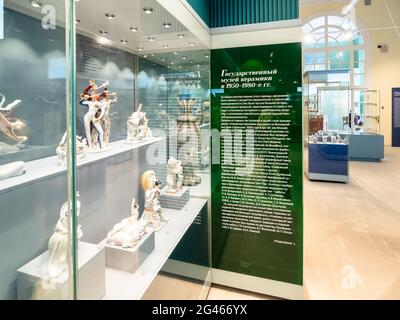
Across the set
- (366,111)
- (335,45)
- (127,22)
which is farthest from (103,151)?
(335,45)

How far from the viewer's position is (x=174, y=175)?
2184 millimetres

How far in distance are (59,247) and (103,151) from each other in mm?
503

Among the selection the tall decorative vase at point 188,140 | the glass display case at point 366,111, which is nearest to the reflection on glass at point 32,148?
the tall decorative vase at point 188,140

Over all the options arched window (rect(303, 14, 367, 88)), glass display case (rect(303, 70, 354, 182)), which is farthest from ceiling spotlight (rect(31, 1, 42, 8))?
arched window (rect(303, 14, 367, 88))

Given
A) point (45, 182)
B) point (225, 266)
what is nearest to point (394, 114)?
point (225, 266)

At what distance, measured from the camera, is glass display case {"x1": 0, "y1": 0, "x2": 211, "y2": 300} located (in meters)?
0.99

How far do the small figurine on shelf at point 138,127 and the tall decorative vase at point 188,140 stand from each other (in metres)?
0.43

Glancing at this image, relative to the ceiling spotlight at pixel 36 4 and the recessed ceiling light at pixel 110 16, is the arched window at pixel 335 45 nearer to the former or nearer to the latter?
the recessed ceiling light at pixel 110 16

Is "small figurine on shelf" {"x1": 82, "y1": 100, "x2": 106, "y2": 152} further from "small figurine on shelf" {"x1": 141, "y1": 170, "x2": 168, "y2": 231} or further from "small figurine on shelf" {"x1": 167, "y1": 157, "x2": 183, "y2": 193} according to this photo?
"small figurine on shelf" {"x1": 167, "y1": 157, "x2": 183, "y2": 193}

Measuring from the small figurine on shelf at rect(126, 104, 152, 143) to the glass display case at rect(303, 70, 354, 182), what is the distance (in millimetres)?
5535

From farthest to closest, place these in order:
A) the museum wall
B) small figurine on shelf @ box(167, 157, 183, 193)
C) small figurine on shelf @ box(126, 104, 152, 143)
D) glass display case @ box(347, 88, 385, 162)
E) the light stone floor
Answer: the museum wall
glass display case @ box(347, 88, 385, 162)
the light stone floor
small figurine on shelf @ box(167, 157, 183, 193)
small figurine on shelf @ box(126, 104, 152, 143)

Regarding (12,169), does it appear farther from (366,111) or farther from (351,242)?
(366,111)

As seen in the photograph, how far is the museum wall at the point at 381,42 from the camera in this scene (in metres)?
12.1

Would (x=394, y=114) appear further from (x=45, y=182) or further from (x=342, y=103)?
(x=45, y=182)
